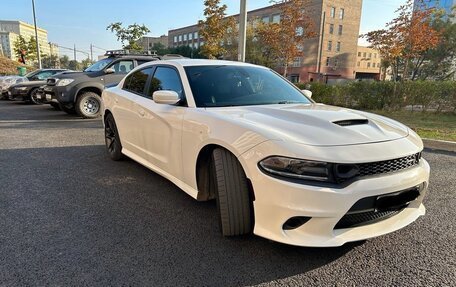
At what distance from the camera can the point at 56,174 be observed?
14.4ft

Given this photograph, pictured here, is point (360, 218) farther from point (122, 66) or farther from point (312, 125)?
point (122, 66)

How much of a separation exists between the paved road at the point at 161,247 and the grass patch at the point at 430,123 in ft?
12.4

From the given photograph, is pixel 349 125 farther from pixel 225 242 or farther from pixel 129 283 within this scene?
pixel 129 283

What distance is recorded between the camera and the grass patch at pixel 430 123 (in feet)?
24.3

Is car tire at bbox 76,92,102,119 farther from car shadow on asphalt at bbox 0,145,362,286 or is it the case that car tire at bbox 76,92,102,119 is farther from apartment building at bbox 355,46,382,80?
apartment building at bbox 355,46,382,80

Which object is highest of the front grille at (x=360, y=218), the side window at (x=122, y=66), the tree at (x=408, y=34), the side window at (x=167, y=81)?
the tree at (x=408, y=34)

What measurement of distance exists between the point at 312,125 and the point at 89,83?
8.39 meters

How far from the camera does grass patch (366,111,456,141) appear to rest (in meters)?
7.41

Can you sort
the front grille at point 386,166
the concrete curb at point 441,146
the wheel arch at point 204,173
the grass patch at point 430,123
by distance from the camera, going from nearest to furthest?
1. the front grille at point 386,166
2. the wheel arch at point 204,173
3. the concrete curb at point 441,146
4. the grass patch at point 430,123

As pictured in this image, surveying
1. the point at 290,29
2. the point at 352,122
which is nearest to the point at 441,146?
the point at 352,122

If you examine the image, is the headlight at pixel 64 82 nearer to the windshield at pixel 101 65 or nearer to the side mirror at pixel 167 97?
the windshield at pixel 101 65

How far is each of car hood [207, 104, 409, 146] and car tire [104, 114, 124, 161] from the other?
8.11 feet

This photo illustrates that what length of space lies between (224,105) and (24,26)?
11257 centimetres

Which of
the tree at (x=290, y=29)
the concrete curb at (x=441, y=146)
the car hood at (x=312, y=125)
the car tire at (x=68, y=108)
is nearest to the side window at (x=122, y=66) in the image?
the car tire at (x=68, y=108)
